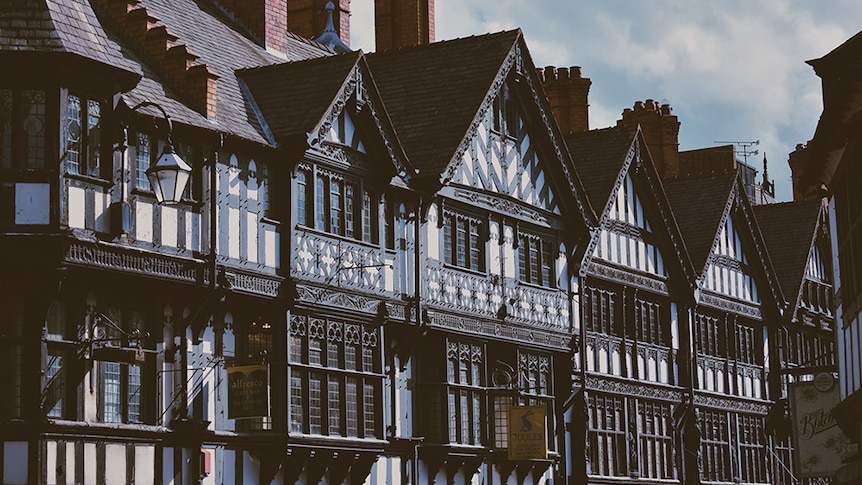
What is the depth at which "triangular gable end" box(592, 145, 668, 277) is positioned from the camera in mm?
41781

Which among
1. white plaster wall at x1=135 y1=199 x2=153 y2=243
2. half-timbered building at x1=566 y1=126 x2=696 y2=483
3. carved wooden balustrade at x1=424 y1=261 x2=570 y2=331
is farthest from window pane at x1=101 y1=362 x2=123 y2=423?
half-timbered building at x1=566 y1=126 x2=696 y2=483

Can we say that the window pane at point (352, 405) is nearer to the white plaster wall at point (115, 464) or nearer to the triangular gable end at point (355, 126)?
the triangular gable end at point (355, 126)

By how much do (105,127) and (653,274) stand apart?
2049cm

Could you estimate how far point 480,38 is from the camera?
37469mm

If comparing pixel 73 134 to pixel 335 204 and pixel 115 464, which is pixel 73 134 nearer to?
pixel 115 464

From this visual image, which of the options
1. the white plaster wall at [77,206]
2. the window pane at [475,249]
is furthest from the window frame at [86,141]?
the window pane at [475,249]

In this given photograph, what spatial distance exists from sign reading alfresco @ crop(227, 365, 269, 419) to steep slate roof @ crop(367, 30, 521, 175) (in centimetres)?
786

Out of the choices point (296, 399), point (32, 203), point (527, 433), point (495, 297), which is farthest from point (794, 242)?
point (32, 203)

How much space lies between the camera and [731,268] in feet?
159

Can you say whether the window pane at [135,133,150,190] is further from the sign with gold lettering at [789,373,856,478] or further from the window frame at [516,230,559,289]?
the window frame at [516,230,559,289]

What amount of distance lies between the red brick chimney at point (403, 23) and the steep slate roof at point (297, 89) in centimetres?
1047

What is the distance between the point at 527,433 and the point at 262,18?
10206 mm

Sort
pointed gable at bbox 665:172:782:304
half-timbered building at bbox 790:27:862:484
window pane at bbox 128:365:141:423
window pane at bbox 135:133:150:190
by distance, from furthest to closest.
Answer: pointed gable at bbox 665:172:782:304
window pane at bbox 135:133:150:190
window pane at bbox 128:365:141:423
half-timbered building at bbox 790:27:862:484

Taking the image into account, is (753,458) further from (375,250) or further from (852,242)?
(852,242)
